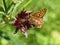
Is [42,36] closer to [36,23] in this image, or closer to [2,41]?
[2,41]

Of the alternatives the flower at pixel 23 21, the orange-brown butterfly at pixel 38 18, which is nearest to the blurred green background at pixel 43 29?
the flower at pixel 23 21

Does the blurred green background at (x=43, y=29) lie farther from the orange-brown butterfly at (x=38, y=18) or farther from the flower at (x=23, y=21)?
the orange-brown butterfly at (x=38, y=18)

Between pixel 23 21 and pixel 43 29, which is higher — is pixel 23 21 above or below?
above

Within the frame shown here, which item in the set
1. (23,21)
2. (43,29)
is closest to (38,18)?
(23,21)

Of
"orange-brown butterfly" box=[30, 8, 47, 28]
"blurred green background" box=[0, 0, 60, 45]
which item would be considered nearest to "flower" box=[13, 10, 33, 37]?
"orange-brown butterfly" box=[30, 8, 47, 28]

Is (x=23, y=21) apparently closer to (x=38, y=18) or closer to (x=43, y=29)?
(x=38, y=18)

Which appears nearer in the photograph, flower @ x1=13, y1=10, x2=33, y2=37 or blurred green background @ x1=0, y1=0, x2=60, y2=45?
flower @ x1=13, y1=10, x2=33, y2=37

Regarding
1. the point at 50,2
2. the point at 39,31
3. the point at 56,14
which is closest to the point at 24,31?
the point at 50,2

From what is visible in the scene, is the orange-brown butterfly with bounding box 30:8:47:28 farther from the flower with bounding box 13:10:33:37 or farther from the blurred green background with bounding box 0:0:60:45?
the blurred green background with bounding box 0:0:60:45

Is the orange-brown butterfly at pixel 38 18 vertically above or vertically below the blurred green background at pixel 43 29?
above

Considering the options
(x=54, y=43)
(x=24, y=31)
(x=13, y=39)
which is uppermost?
(x=24, y=31)

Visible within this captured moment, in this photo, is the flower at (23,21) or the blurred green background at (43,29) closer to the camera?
the flower at (23,21)
